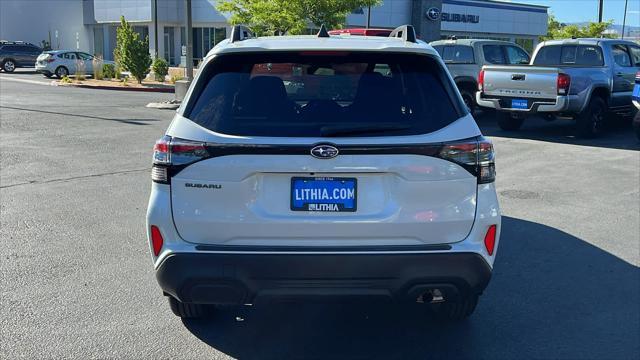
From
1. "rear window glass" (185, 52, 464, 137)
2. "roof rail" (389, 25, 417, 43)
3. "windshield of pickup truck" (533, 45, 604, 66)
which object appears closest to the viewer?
"rear window glass" (185, 52, 464, 137)

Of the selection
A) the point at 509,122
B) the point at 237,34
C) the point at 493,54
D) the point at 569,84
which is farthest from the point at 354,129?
the point at 493,54

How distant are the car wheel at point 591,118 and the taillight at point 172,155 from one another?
38.0 ft

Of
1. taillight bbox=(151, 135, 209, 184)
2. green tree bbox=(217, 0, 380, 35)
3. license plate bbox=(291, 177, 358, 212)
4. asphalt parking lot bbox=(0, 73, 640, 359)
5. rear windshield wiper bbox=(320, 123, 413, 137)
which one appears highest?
green tree bbox=(217, 0, 380, 35)

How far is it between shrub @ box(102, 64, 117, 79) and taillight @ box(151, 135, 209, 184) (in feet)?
96.7

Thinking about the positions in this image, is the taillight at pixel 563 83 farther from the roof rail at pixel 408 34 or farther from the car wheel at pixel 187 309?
the car wheel at pixel 187 309

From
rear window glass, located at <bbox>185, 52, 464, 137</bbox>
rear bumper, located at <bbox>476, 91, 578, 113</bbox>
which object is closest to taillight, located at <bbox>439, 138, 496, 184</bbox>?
rear window glass, located at <bbox>185, 52, 464, 137</bbox>

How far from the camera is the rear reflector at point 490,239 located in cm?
337

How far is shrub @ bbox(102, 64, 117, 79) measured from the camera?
30.7 m

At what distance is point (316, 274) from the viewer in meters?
3.18

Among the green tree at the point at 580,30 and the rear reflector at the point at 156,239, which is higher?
the green tree at the point at 580,30

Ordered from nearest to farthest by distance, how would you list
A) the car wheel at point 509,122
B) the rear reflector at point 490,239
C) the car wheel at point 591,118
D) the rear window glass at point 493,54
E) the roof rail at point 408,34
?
the rear reflector at point 490,239 < the roof rail at point 408,34 < the car wheel at point 591,118 < the car wheel at point 509,122 < the rear window glass at point 493,54

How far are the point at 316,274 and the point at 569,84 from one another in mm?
10767

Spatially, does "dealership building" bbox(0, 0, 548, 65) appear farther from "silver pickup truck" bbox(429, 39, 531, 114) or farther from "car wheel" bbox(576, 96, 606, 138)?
"car wheel" bbox(576, 96, 606, 138)

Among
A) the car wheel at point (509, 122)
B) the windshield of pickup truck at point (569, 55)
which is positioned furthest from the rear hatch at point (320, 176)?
the windshield of pickup truck at point (569, 55)
